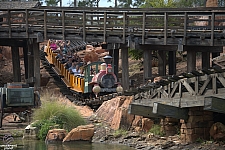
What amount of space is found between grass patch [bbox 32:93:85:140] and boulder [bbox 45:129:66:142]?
1.87 ft

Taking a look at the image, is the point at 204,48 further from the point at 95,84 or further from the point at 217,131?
the point at 217,131

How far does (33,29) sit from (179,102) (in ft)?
46.4

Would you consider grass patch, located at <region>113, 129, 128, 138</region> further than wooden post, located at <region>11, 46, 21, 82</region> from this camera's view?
No

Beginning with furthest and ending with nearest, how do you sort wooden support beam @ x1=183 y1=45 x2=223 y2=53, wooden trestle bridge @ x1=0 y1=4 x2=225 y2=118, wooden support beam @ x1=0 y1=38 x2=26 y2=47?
wooden support beam @ x1=0 y1=38 x2=26 y2=47, wooden support beam @ x1=183 y1=45 x2=223 y2=53, wooden trestle bridge @ x1=0 y1=4 x2=225 y2=118

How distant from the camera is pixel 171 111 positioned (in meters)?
13.6

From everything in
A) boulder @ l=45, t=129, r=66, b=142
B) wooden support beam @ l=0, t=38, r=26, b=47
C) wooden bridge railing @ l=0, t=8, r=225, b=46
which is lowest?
boulder @ l=45, t=129, r=66, b=142

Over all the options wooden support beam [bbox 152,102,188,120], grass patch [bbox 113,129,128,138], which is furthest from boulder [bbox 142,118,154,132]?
wooden support beam [bbox 152,102,188,120]

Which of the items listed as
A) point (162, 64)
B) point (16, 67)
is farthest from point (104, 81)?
point (16, 67)

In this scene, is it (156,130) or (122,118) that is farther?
(122,118)

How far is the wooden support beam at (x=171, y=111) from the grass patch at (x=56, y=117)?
4500mm

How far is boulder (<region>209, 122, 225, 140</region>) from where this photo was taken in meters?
13.1

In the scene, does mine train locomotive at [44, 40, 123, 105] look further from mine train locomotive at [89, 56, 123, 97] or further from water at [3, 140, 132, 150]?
water at [3, 140, 132, 150]

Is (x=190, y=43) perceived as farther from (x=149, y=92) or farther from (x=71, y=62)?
(x=71, y=62)

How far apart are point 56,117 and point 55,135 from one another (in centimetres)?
133
